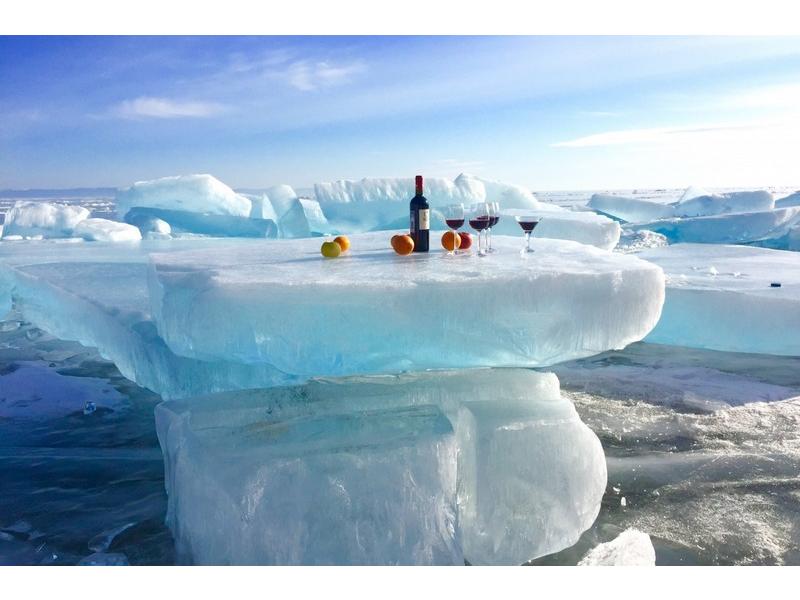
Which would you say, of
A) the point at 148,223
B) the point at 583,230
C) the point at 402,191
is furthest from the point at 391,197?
the point at 148,223

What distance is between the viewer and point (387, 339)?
2.14 meters

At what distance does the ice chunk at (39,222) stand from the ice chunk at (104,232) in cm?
66

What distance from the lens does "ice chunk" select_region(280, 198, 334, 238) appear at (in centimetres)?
1011

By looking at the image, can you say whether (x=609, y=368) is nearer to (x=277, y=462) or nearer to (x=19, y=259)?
(x=277, y=462)

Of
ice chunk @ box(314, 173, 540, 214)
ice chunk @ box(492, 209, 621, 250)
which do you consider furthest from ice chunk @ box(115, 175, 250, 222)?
ice chunk @ box(492, 209, 621, 250)

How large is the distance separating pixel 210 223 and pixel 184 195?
3.12 ft

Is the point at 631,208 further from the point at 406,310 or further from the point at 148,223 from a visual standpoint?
the point at 406,310

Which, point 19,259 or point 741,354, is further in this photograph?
point 19,259

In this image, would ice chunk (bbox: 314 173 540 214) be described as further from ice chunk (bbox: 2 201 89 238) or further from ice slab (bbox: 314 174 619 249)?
ice chunk (bbox: 2 201 89 238)

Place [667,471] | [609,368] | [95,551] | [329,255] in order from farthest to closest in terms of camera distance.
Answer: [609,368]
[667,471]
[329,255]
[95,551]

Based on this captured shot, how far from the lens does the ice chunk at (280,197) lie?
10500mm

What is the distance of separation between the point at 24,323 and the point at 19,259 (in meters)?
0.68

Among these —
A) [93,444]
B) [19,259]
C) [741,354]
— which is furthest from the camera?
[19,259]

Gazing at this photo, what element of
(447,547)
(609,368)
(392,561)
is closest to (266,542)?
(392,561)
